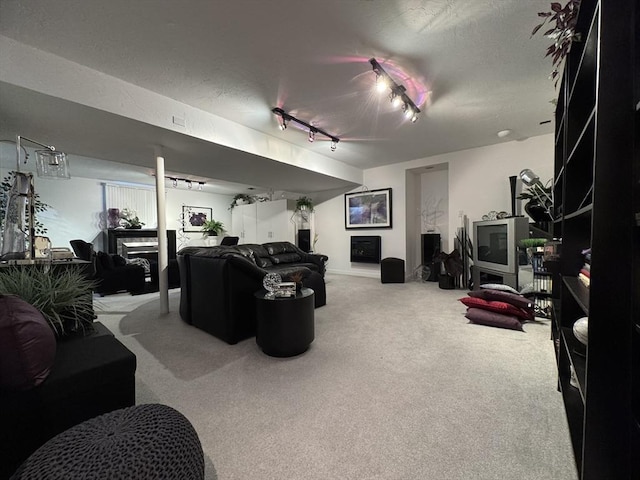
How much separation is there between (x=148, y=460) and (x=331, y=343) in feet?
5.88

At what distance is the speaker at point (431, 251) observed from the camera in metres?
5.34

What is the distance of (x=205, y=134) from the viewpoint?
3121 mm

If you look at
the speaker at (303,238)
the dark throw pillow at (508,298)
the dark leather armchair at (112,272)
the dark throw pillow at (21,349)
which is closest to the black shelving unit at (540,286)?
the dark throw pillow at (508,298)

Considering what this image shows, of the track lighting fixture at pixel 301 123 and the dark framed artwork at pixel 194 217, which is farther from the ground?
the track lighting fixture at pixel 301 123

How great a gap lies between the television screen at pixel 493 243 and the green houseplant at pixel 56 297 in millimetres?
4577

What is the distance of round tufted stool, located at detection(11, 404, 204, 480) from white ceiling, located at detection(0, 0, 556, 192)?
2321 mm

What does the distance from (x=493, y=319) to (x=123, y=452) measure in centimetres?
317

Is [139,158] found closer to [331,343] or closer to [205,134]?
[205,134]

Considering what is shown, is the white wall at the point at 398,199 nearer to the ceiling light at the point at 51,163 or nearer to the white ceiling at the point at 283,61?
the white ceiling at the point at 283,61

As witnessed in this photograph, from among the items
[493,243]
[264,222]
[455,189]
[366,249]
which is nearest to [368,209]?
[366,249]

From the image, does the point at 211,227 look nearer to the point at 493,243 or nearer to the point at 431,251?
the point at 431,251

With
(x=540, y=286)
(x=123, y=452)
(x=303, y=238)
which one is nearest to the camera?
(x=123, y=452)

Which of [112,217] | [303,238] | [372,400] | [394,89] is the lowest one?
[372,400]

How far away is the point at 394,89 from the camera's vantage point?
2533 millimetres
